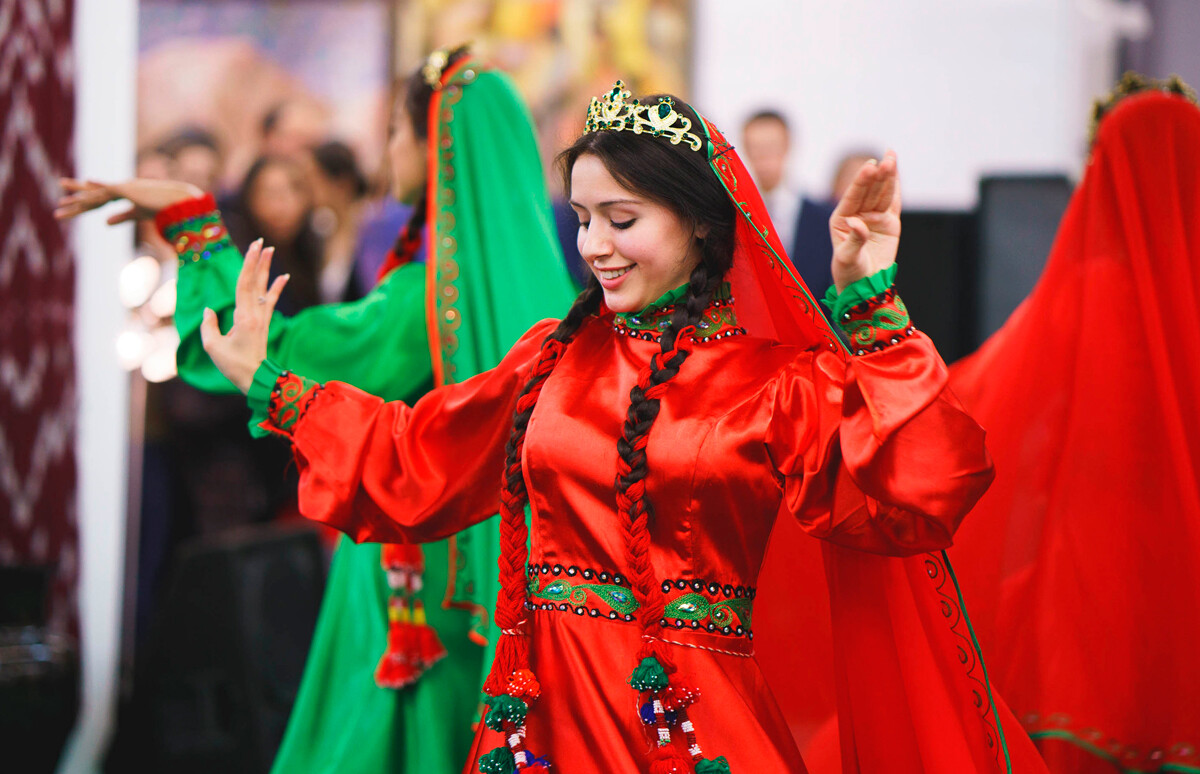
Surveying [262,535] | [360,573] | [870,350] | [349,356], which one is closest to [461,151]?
[349,356]

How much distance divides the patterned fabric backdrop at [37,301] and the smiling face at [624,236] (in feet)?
7.36

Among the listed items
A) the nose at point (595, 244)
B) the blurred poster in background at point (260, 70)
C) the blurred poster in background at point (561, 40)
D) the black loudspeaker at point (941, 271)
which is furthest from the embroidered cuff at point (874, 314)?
the blurred poster in background at point (260, 70)

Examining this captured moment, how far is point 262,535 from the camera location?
11.2 ft

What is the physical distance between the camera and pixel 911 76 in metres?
6.21

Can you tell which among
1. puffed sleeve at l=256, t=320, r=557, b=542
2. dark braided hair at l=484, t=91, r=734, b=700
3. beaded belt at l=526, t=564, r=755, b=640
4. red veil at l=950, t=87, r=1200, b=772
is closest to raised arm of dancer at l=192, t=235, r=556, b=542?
puffed sleeve at l=256, t=320, r=557, b=542

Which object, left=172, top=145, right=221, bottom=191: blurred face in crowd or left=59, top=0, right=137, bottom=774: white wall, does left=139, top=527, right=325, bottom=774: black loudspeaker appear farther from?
left=172, top=145, right=221, bottom=191: blurred face in crowd

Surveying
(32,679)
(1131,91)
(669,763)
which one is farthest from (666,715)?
(32,679)

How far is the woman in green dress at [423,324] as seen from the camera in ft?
6.86

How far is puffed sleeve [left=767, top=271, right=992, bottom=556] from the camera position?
1.30 m

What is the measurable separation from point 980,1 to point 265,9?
385 centimetres

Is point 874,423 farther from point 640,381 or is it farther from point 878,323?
point 640,381

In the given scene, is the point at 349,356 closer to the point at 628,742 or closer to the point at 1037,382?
the point at 628,742

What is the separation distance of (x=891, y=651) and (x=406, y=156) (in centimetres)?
135

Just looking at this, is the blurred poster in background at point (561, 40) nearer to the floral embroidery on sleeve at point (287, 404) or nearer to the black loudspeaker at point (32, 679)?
the black loudspeaker at point (32, 679)
